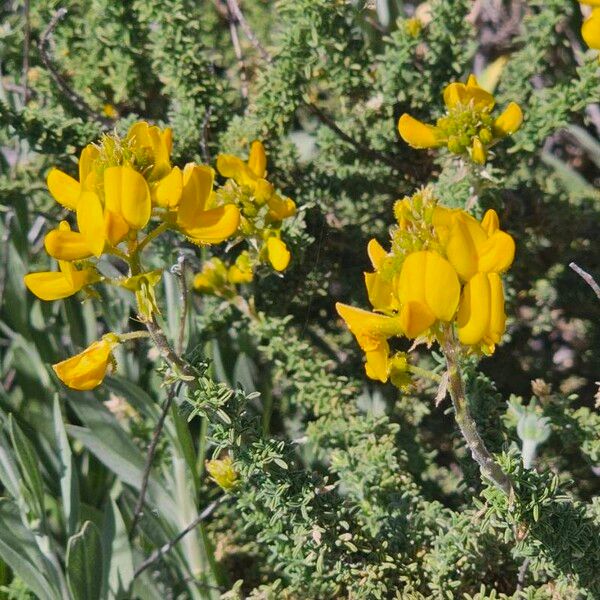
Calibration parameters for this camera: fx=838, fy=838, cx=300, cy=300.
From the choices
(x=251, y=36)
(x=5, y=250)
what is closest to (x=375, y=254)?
(x=251, y=36)

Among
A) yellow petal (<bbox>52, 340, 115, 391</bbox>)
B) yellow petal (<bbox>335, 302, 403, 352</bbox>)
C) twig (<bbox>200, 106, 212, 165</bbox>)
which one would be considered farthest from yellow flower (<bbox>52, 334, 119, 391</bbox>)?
twig (<bbox>200, 106, 212, 165</bbox>)

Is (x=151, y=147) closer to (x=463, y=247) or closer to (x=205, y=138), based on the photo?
(x=463, y=247)

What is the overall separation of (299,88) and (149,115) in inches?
16.8

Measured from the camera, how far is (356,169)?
147 centimetres

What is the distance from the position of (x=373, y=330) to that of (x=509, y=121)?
0.50m

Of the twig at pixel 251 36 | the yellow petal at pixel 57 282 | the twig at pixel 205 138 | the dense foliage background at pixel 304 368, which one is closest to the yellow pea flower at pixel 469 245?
the dense foliage background at pixel 304 368

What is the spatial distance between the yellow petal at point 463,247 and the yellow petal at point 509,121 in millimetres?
440

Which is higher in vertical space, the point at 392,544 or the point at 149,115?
the point at 149,115

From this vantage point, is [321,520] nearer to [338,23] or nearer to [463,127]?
[463,127]

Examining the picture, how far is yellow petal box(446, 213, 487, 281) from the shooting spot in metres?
0.71

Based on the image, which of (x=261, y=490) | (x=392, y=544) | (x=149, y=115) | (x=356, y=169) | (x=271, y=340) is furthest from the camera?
(x=149, y=115)

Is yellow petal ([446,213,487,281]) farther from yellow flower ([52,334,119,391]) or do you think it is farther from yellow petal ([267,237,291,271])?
yellow petal ([267,237,291,271])

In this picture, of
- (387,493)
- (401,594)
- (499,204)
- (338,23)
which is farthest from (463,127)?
(401,594)

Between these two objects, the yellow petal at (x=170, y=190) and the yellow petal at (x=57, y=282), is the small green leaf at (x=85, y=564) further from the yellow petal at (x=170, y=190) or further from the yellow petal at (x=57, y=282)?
the yellow petal at (x=170, y=190)
